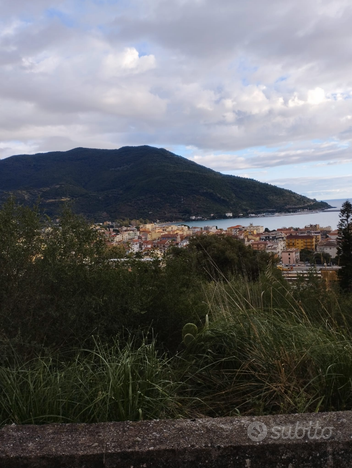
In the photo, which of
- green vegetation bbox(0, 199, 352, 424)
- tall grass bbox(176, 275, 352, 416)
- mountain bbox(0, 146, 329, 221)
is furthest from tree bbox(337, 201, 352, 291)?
mountain bbox(0, 146, 329, 221)

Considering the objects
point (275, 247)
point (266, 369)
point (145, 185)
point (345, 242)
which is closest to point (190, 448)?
point (266, 369)

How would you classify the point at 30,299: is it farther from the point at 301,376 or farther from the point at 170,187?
the point at 170,187

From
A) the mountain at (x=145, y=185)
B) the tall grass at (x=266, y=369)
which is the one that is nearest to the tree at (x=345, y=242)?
the tall grass at (x=266, y=369)

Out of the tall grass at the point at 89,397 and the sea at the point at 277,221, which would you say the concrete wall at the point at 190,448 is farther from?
the sea at the point at 277,221

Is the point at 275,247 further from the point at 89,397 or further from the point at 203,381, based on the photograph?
the point at 89,397

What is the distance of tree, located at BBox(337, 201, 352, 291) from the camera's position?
12992mm

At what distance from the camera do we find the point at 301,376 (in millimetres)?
2283

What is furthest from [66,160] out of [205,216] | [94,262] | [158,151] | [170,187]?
[94,262]

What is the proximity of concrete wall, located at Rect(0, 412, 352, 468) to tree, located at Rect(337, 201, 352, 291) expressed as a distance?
457 inches

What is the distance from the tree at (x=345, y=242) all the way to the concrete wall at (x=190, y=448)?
11.6 m

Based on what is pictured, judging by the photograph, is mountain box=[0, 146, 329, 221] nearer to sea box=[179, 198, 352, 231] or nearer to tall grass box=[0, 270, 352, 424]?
sea box=[179, 198, 352, 231]

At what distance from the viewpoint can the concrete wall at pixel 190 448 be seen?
1.34 metres

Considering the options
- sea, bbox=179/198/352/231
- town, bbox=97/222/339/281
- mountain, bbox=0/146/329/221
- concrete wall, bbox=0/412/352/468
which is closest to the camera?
concrete wall, bbox=0/412/352/468

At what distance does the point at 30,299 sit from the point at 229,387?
5.14 ft
